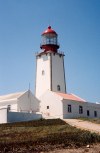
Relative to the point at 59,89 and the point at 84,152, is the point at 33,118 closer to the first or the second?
the point at 59,89

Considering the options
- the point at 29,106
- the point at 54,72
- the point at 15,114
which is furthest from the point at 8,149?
the point at 54,72

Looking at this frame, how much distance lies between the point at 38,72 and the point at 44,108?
7172mm

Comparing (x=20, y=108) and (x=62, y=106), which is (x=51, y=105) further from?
(x=20, y=108)

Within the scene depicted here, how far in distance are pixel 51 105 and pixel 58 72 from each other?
678 cm

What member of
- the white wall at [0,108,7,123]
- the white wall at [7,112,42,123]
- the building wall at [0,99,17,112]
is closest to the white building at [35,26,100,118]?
the white wall at [7,112,42,123]

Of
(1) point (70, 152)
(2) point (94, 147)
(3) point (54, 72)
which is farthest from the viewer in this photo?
(3) point (54, 72)

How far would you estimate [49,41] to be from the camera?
51469mm

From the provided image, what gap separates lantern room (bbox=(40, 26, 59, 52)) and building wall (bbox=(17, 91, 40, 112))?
9.33m

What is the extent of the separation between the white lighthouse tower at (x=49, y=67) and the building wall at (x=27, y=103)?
3.80 m

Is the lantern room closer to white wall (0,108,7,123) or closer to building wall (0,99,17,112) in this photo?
building wall (0,99,17,112)

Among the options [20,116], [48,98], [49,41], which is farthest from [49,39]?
[20,116]

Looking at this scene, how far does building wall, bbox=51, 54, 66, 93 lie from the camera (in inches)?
1951

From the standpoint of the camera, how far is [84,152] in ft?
61.2

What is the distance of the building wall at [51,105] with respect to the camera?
145 feet
